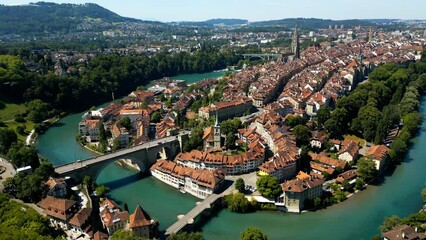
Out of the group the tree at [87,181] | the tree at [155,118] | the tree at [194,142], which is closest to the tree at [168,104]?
the tree at [155,118]

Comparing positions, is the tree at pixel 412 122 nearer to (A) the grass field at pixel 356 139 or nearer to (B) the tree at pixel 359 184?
(A) the grass field at pixel 356 139

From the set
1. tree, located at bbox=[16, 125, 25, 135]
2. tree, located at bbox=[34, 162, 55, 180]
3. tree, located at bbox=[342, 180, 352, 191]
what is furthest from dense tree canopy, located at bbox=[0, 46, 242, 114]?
tree, located at bbox=[342, 180, 352, 191]

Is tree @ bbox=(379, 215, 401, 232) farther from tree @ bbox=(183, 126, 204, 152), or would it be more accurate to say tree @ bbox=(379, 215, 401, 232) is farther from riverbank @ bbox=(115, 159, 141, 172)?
riverbank @ bbox=(115, 159, 141, 172)

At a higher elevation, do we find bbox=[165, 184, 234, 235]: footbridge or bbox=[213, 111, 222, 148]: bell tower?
bbox=[213, 111, 222, 148]: bell tower

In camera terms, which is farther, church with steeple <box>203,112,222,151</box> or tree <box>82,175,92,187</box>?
church with steeple <box>203,112,222,151</box>

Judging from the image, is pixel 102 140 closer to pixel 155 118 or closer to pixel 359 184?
pixel 155 118

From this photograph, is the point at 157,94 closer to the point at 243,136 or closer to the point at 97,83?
the point at 97,83

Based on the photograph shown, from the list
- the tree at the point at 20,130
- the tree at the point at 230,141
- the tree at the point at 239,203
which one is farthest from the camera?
the tree at the point at 20,130
